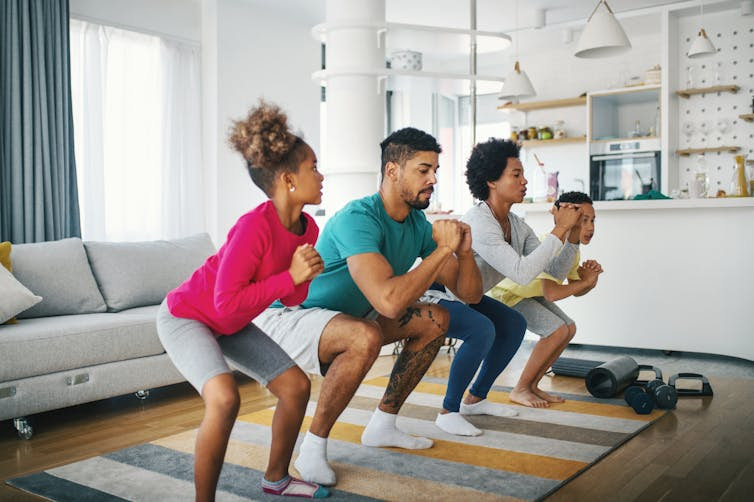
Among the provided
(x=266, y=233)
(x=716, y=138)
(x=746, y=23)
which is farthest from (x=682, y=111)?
(x=266, y=233)

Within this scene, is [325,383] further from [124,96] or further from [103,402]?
[124,96]

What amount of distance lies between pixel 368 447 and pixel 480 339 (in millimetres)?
543

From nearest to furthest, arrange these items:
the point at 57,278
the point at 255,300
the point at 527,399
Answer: the point at 255,300
the point at 527,399
the point at 57,278

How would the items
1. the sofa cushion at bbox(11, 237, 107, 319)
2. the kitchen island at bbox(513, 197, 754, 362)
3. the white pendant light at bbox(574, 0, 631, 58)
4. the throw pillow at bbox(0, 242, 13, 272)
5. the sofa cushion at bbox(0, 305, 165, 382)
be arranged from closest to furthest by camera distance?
the sofa cushion at bbox(0, 305, 165, 382), the throw pillow at bbox(0, 242, 13, 272), the sofa cushion at bbox(11, 237, 107, 319), the white pendant light at bbox(574, 0, 631, 58), the kitchen island at bbox(513, 197, 754, 362)

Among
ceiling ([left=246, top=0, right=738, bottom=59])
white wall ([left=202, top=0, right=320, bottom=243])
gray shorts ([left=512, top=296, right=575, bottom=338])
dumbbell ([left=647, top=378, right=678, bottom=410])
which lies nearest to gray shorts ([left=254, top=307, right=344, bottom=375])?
gray shorts ([left=512, top=296, right=575, bottom=338])

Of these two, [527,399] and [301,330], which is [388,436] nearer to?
[301,330]

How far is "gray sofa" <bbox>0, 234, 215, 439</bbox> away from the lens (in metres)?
2.77

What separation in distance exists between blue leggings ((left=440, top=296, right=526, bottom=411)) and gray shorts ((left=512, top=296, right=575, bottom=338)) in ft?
0.72

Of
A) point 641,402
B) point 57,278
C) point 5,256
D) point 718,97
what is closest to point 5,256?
point 5,256

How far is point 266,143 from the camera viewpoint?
1.88 metres

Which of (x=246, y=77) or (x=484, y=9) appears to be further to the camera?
(x=484, y=9)

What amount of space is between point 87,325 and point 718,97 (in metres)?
6.09

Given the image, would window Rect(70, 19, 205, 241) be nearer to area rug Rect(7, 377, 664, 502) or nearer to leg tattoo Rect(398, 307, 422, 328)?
area rug Rect(7, 377, 664, 502)

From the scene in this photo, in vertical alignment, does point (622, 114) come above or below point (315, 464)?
above
